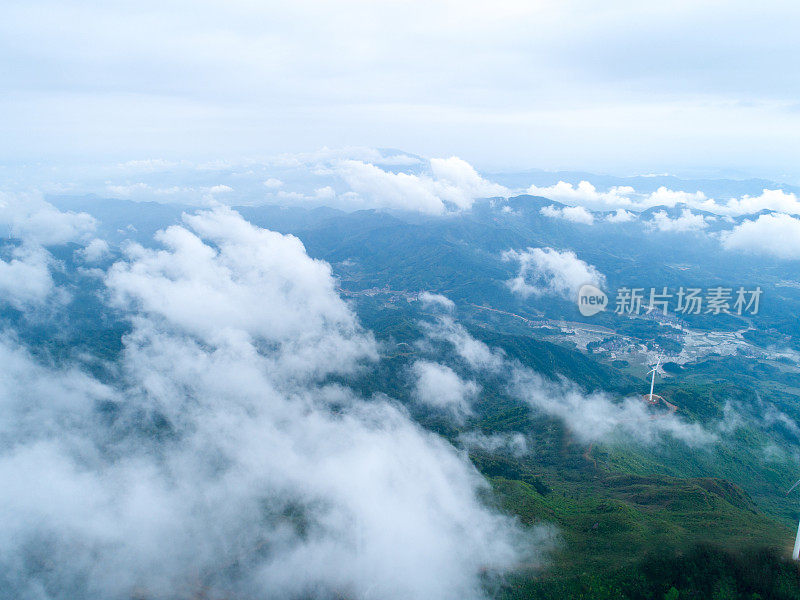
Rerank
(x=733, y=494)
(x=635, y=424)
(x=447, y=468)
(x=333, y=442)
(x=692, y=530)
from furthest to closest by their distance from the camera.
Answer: (x=333, y=442)
(x=635, y=424)
(x=447, y=468)
(x=733, y=494)
(x=692, y=530)

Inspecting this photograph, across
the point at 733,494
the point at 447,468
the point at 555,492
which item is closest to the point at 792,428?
the point at 733,494

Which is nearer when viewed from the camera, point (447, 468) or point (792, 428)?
point (447, 468)

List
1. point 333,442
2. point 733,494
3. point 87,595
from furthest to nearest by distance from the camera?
1. point 333,442
2. point 733,494
3. point 87,595

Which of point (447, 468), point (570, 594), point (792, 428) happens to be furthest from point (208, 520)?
point (792, 428)

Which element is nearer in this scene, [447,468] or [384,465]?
[447,468]

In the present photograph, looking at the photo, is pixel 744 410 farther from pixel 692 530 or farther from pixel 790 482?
pixel 692 530

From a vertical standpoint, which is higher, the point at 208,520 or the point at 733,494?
the point at 733,494

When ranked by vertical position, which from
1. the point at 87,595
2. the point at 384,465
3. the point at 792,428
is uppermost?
the point at 792,428

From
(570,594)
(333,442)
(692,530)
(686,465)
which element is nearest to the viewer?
(570,594)

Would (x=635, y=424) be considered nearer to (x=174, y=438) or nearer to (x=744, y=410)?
(x=744, y=410)
